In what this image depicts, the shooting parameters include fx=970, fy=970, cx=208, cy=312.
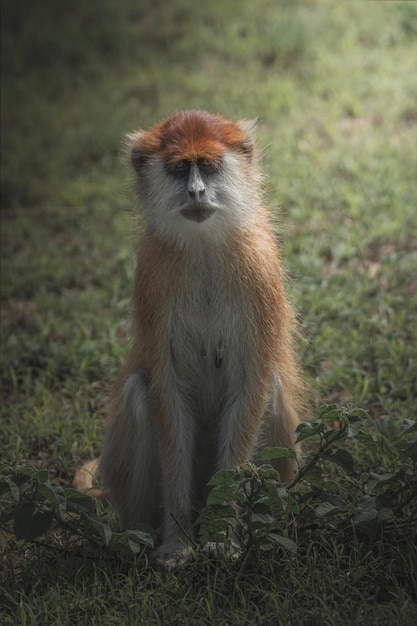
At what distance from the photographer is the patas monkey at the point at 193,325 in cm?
392

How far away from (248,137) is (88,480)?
1.80 meters

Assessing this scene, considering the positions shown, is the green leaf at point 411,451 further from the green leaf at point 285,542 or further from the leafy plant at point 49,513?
the leafy plant at point 49,513

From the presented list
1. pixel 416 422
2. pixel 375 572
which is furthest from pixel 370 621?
pixel 416 422

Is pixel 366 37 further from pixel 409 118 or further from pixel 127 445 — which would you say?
pixel 127 445

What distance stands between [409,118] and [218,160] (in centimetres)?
439

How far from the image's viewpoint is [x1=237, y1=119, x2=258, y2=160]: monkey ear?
4.11 m

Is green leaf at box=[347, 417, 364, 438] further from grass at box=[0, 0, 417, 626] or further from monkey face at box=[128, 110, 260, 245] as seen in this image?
monkey face at box=[128, 110, 260, 245]

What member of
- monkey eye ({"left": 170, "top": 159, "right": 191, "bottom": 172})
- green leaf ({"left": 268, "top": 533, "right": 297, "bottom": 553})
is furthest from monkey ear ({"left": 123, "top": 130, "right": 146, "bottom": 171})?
green leaf ({"left": 268, "top": 533, "right": 297, "bottom": 553})

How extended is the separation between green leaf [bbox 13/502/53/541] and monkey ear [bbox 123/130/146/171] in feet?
4.82

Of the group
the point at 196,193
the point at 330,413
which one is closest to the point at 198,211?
Answer: the point at 196,193

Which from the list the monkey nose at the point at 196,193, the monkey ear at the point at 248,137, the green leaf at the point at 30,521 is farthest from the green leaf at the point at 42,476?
the monkey ear at the point at 248,137

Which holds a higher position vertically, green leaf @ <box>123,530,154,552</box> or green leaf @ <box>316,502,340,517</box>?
green leaf @ <box>316,502,340,517</box>

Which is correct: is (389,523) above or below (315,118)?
below

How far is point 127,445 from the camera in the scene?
13.7 feet
